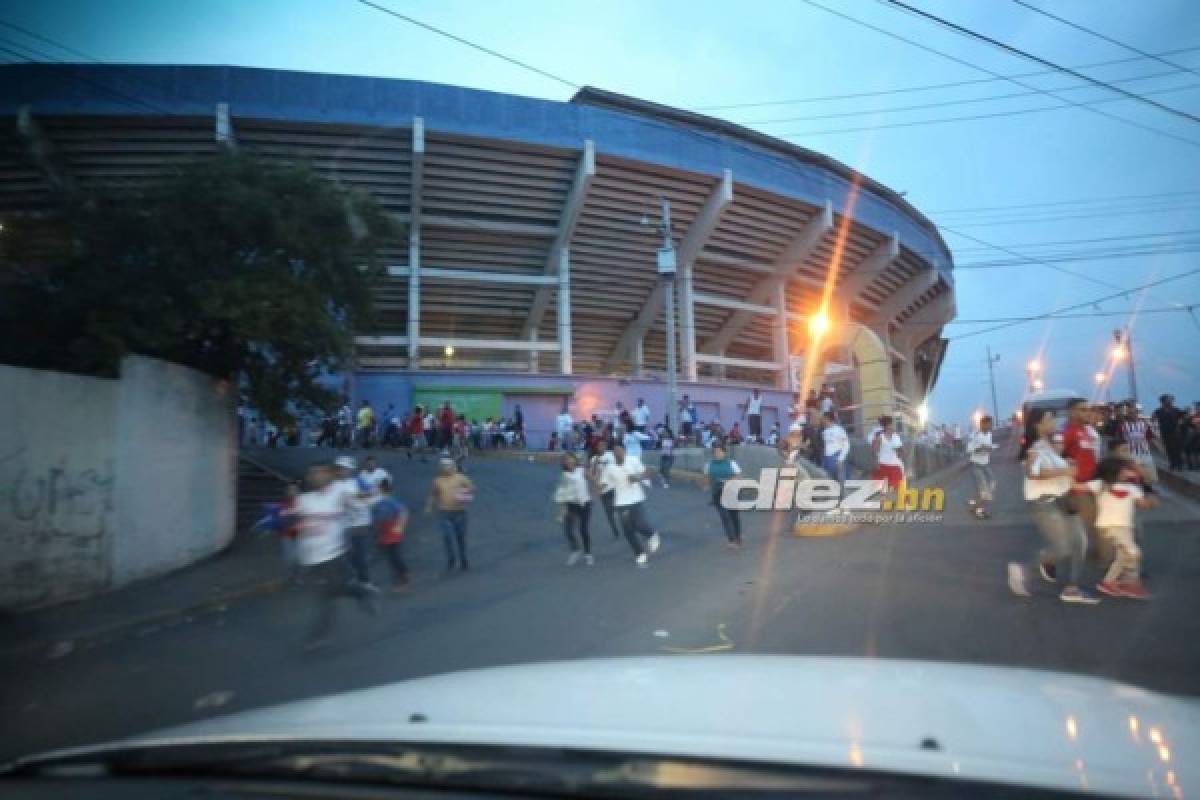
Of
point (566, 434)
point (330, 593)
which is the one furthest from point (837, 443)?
point (566, 434)

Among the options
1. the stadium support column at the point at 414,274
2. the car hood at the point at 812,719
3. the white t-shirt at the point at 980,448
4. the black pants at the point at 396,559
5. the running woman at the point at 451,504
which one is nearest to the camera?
the car hood at the point at 812,719

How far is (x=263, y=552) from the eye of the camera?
11008mm

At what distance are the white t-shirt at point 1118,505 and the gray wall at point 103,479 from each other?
987 cm

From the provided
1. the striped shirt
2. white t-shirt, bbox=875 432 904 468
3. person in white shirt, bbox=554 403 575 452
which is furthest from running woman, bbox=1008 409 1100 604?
person in white shirt, bbox=554 403 575 452

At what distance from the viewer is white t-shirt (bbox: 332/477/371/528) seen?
7051 millimetres

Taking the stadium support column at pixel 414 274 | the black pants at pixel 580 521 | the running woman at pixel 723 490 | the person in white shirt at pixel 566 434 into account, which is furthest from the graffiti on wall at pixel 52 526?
the stadium support column at pixel 414 274

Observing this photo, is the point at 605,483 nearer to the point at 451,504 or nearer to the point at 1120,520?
the point at 451,504

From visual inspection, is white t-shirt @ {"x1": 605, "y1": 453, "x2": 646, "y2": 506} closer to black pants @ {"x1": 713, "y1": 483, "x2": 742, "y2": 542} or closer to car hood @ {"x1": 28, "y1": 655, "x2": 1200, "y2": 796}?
black pants @ {"x1": 713, "y1": 483, "x2": 742, "y2": 542}

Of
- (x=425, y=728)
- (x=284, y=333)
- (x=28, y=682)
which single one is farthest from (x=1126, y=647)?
(x=284, y=333)

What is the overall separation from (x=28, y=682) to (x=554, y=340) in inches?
1176

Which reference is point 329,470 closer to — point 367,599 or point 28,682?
point 367,599

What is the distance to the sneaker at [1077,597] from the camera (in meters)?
6.23

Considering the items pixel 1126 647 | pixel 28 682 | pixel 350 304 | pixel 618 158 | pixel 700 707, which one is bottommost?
pixel 28 682

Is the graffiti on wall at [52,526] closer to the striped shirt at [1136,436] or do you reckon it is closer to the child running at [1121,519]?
the child running at [1121,519]
